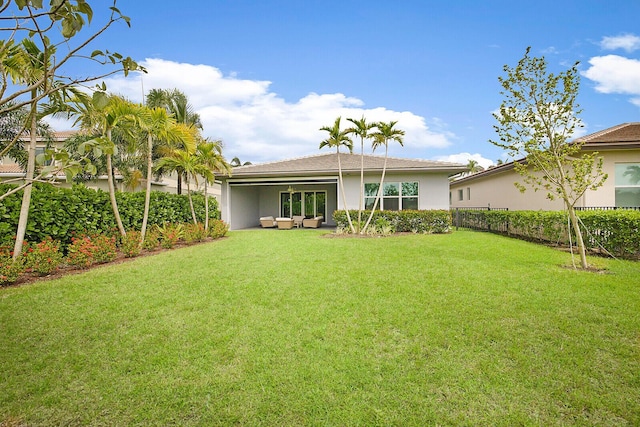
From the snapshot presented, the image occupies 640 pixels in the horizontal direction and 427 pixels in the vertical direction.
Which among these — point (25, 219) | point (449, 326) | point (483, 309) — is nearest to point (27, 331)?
point (25, 219)

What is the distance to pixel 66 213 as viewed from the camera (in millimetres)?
8492

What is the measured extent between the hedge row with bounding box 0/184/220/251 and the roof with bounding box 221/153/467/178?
22.7ft

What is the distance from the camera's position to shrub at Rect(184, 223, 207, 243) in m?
12.3

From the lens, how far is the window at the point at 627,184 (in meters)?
11.9

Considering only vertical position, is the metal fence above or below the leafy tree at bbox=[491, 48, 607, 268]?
below

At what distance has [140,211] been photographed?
11.6 meters

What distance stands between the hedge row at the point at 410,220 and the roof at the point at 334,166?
213 centimetres

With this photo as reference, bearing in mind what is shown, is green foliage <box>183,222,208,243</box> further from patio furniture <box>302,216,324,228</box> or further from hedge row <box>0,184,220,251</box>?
patio furniture <box>302,216,324,228</box>

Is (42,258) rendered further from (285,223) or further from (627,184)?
(627,184)

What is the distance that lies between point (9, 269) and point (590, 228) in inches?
568

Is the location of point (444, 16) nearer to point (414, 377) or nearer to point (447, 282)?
point (447, 282)

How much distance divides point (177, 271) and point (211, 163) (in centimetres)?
710

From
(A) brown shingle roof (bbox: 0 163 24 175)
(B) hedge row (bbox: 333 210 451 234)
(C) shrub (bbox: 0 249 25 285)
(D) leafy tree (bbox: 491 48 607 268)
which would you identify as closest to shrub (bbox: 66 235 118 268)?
(C) shrub (bbox: 0 249 25 285)

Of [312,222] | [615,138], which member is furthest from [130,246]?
[615,138]
